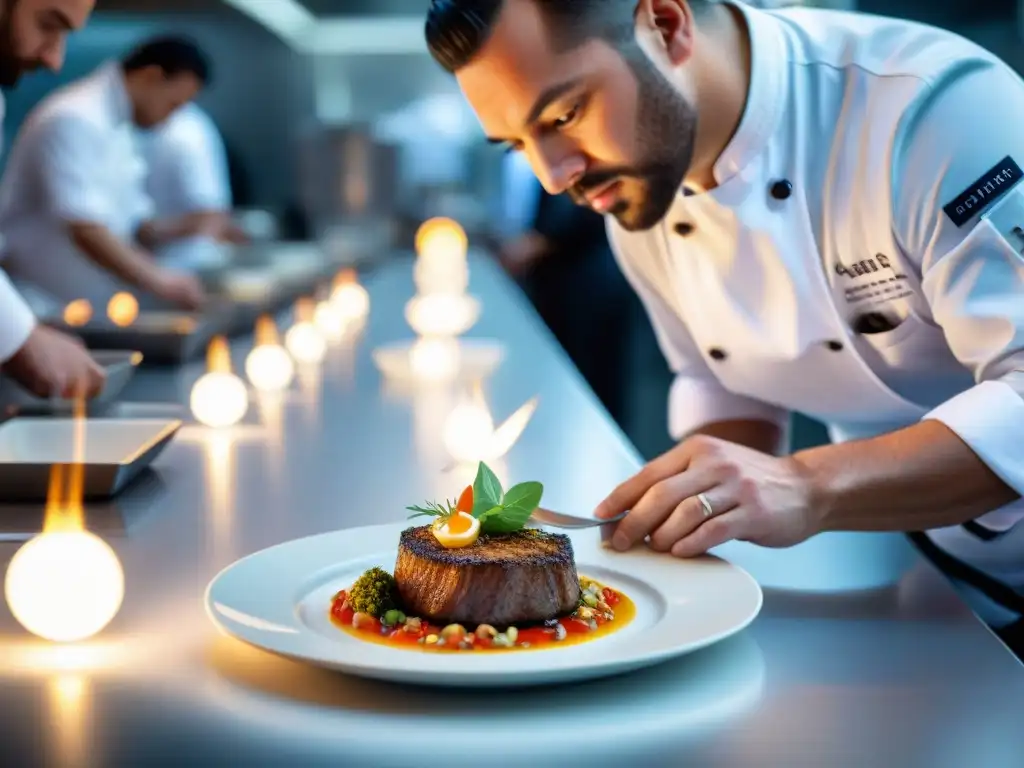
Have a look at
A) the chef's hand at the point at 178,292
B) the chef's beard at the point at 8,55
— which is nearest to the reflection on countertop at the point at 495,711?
the chef's beard at the point at 8,55

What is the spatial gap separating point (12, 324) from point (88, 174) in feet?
9.33

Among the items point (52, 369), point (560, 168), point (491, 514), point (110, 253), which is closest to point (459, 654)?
point (491, 514)

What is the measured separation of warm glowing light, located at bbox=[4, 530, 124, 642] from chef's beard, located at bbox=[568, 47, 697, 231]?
29.5 inches

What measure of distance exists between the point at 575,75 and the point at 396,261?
4.55 m

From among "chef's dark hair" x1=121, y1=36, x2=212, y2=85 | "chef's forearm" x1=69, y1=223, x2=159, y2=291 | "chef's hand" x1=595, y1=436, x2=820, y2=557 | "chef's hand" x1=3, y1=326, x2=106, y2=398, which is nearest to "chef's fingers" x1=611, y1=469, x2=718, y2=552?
"chef's hand" x1=595, y1=436, x2=820, y2=557

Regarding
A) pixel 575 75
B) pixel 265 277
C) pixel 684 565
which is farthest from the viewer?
pixel 265 277

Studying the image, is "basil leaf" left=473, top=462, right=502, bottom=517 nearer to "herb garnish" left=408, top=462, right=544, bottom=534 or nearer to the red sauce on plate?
"herb garnish" left=408, top=462, right=544, bottom=534

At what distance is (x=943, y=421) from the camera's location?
120cm

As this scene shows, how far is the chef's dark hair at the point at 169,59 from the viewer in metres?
4.79

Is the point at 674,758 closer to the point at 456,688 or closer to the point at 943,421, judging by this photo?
the point at 456,688

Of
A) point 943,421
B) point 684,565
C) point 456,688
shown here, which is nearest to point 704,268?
point 943,421

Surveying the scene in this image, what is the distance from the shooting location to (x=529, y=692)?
832mm

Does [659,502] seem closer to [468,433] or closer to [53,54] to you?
[468,433]

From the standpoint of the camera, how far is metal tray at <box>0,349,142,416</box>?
1.72 m
